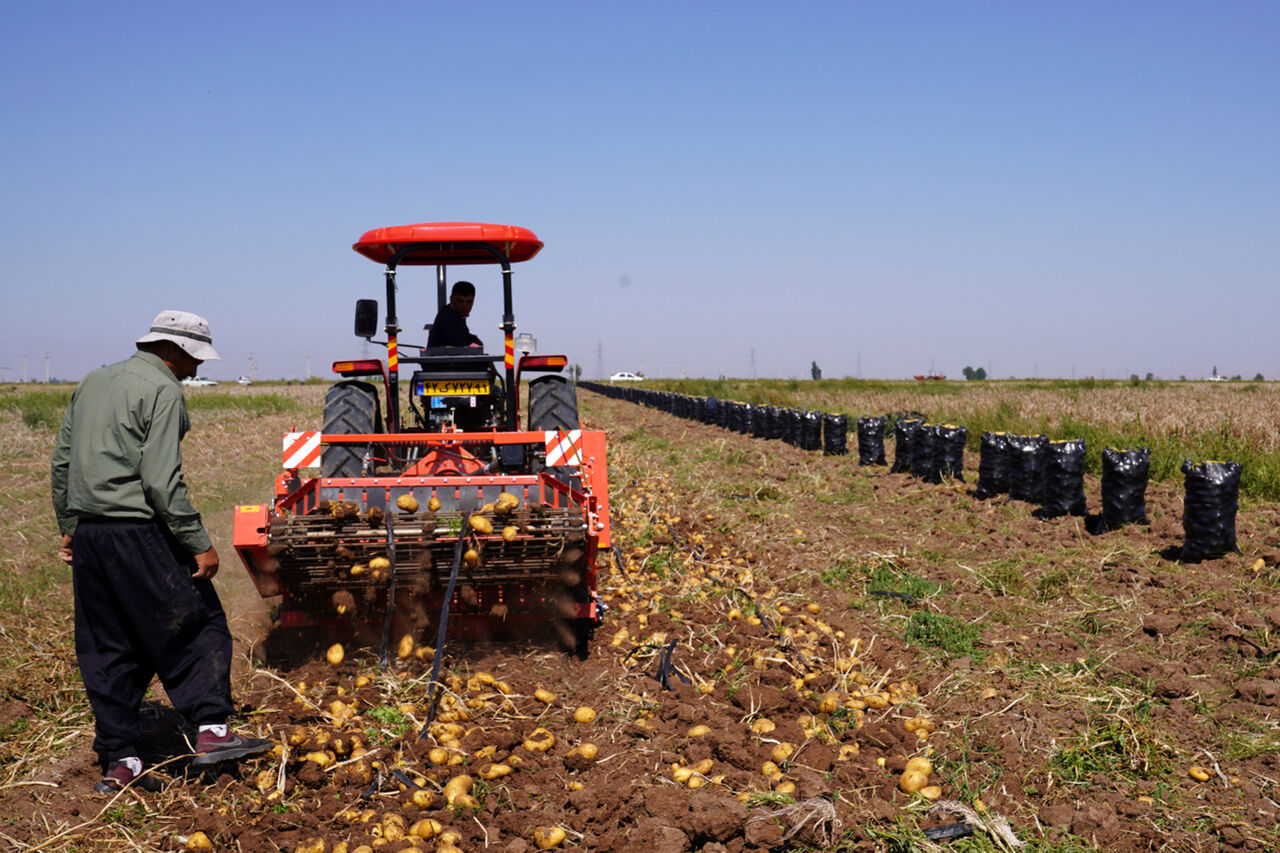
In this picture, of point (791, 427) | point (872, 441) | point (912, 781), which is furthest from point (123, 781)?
point (791, 427)

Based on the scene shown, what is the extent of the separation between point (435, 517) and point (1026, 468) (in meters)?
6.69

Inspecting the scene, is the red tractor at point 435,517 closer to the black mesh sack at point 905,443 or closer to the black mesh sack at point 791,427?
the black mesh sack at point 905,443

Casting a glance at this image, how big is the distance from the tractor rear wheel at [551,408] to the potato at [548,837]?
3.82 m

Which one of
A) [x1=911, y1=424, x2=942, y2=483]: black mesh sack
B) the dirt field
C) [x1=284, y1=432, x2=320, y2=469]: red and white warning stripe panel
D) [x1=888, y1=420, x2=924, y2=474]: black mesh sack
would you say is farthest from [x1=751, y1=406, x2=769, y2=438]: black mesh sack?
[x1=284, y1=432, x2=320, y2=469]: red and white warning stripe panel

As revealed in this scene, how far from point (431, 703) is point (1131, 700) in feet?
11.6

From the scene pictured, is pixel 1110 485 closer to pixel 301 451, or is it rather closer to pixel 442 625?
pixel 442 625

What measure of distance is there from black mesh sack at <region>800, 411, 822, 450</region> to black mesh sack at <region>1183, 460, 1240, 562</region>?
8782mm

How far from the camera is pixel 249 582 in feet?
25.1

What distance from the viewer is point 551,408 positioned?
23.4ft

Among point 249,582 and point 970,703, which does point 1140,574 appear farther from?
point 249,582

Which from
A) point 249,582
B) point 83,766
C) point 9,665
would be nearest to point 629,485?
point 249,582

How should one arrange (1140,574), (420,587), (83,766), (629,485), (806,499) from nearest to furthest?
(83,766)
(420,587)
(1140,574)
(806,499)
(629,485)

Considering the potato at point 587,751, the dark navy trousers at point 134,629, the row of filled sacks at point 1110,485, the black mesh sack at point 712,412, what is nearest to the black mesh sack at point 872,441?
the row of filled sacks at point 1110,485

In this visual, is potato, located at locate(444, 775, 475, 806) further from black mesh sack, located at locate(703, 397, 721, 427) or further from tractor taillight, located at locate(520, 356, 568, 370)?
black mesh sack, located at locate(703, 397, 721, 427)
